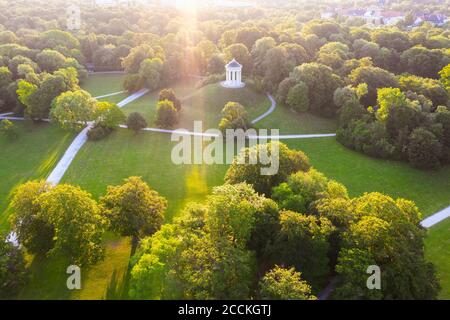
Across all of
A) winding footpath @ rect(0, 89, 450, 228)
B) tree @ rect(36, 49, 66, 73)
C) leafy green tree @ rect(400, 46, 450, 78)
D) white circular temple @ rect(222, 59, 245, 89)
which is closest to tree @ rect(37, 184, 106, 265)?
winding footpath @ rect(0, 89, 450, 228)

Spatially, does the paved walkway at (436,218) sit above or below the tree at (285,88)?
below

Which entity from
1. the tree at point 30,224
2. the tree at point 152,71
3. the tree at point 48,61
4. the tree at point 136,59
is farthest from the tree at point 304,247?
the tree at point 48,61

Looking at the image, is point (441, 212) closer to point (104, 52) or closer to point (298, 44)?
point (298, 44)

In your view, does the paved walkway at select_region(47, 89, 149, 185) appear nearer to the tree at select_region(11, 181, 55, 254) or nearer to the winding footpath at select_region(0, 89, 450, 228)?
the winding footpath at select_region(0, 89, 450, 228)

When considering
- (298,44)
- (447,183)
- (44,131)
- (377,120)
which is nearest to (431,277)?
(447,183)

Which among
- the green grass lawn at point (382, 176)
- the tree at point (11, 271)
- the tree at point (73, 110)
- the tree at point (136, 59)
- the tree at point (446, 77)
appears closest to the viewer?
the tree at point (11, 271)

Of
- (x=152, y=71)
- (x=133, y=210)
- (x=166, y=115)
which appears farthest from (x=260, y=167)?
(x=152, y=71)

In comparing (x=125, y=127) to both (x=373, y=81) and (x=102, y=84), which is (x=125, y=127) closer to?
(x=102, y=84)

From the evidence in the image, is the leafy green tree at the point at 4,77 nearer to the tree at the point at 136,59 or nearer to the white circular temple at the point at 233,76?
the tree at the point at 136,59
